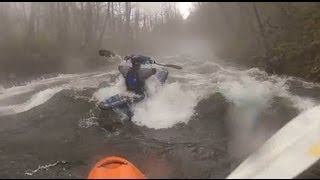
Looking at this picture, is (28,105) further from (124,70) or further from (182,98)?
(182,98)

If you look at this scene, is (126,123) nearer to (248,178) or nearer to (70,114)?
(70,114)

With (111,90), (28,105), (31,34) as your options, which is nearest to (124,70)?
(111,90)

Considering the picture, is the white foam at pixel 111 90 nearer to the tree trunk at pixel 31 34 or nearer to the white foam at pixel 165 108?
the white foam at pixel 165 108

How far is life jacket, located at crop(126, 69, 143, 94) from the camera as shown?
868cm

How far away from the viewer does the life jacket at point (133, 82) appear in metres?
8.68

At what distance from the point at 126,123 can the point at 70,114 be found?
5.26ft

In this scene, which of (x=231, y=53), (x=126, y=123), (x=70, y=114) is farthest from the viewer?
(x=231, y=53)

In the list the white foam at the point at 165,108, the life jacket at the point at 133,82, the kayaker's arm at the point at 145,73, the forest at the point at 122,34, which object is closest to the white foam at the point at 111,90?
the life jacket at the point at 133,82

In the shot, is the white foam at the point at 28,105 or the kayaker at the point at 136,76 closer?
the kayaker at the point at 136,76

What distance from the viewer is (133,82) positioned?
28.5 ft

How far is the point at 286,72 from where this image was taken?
13664 millimetres

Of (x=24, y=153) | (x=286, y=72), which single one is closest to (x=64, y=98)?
(x=24, y=153)

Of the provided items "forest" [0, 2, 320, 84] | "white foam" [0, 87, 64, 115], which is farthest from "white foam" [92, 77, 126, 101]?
"forest" [0, 2, 320, 84]

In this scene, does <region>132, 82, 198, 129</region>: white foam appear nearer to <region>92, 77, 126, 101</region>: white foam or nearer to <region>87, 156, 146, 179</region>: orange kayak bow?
<region>92, 77, 126, 101</region>: white foam
